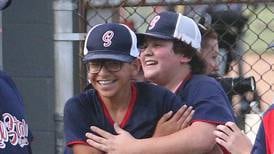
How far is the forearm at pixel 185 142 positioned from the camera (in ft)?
8.89

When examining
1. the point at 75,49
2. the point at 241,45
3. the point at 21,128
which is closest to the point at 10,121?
the point at 21,128

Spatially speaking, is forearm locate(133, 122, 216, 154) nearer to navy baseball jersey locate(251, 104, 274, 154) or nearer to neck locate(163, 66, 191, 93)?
neck locate(163, 66, 191, 93)

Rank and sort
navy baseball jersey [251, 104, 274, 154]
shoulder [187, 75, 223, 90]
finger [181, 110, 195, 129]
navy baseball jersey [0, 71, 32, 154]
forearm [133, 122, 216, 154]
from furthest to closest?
shoulder [187, 75, 223, 90] → finger [181, 110, 195, 129] → forearm [133, 122, 216, 154] → navy baseball jersey [0, 71, 32, 154] → navy baseball jersey [251, 104, 274, 154]

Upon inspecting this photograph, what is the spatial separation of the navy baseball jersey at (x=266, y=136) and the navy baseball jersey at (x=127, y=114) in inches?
22.9

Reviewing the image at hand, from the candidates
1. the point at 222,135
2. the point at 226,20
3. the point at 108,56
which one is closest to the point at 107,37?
the point at 108,56

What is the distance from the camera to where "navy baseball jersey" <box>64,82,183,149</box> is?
109 inches

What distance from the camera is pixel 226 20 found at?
19.4 feet

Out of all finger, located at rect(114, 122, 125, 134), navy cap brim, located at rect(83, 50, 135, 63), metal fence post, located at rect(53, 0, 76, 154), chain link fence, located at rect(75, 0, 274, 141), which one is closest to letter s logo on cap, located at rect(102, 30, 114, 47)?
navy cap brim, located at rect(83, 50, 135, 63)

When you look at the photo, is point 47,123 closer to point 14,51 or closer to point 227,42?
point 14,51

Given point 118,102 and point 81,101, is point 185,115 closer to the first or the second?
point 118,102

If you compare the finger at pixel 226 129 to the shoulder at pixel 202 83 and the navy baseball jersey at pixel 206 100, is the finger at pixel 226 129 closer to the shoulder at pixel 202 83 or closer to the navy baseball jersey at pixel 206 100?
the navy baseball jersey at pixel 206 100

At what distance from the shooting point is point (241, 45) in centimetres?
552

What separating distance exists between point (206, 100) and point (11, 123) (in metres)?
0.81

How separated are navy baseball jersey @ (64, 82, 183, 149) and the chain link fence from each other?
101cm
